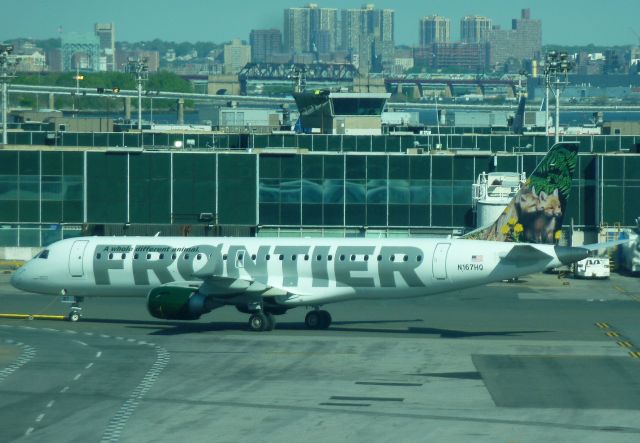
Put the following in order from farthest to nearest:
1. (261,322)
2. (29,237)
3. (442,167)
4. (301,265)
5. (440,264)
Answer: (442,167) → (29,237) → (301,265) → (261,322) → (440,264)

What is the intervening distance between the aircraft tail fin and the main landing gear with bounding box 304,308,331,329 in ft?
28.4

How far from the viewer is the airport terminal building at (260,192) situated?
3482 inches

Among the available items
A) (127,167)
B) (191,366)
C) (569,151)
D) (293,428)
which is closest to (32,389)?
(191,366)

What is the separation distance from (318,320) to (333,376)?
13.0 m

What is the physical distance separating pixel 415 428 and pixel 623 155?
57515 millimetres

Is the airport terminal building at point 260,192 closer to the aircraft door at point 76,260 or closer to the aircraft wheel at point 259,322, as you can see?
the aircraft door at point 76,260

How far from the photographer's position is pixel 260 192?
89.1 m

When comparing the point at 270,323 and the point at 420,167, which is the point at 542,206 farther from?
the point at 420,167

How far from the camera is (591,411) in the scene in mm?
37406

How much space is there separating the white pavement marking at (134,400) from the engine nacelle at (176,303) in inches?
162

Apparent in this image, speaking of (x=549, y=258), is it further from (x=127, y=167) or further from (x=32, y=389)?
(x=127, y=167)

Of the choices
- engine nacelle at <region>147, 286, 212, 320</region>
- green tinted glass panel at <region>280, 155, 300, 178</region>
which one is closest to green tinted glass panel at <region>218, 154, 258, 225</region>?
green tinted glass panel at <region>280, 155, 300, 178</region>

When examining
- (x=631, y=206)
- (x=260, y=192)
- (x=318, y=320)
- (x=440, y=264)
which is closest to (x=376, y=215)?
(x=260, y=192)

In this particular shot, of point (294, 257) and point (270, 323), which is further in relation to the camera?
point (294, 257)
